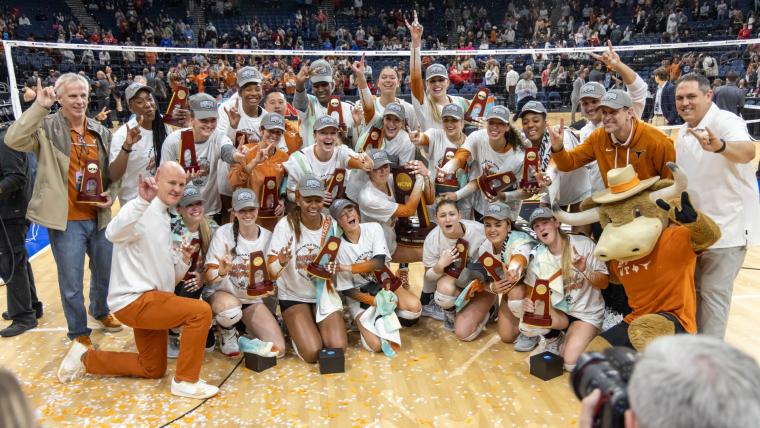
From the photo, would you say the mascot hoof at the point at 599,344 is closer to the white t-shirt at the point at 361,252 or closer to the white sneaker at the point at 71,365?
the white t-shirt at the point at 361,252

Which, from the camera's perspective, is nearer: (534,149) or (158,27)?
(534,149)

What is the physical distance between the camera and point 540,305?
438 centimetres

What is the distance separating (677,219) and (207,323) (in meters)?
2.90

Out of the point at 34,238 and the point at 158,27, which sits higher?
the point at 158,27

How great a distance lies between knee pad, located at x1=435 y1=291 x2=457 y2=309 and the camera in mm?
4902

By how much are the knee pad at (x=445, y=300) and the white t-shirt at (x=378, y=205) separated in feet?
2.53

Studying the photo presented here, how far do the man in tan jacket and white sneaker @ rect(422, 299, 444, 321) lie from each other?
2.57 meters

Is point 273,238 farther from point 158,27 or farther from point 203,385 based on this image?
point 158,27

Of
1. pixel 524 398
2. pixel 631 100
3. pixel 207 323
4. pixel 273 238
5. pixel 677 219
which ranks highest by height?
pixel 631 100

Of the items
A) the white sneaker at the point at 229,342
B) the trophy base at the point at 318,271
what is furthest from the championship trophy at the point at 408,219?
the white sneaker at the point at 229,342

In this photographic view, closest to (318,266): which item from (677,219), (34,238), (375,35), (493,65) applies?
(677,219)

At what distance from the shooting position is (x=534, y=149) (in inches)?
192

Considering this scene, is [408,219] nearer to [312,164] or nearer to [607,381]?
Result: [312,164]

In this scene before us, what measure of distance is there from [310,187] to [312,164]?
607 mm
